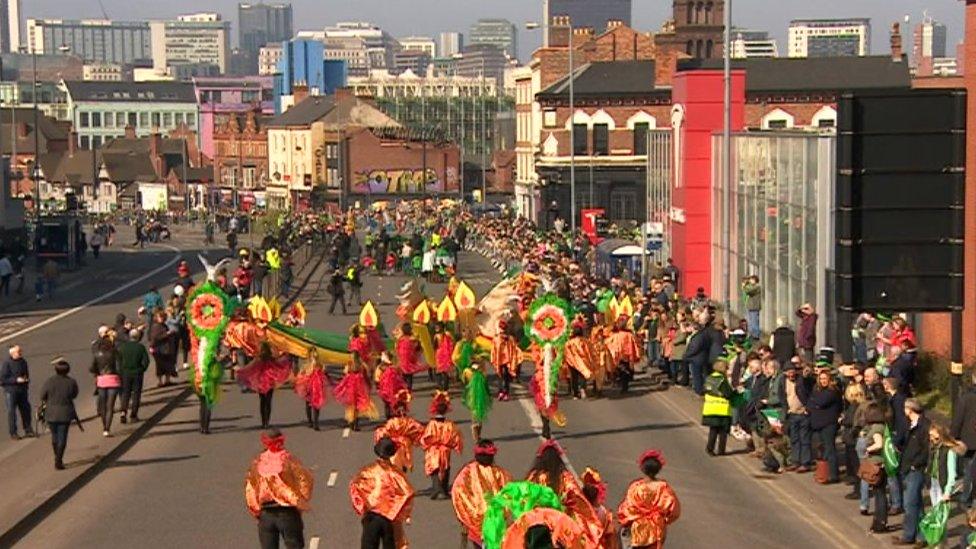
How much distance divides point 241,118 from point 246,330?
136m

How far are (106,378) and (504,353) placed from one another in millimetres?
7128

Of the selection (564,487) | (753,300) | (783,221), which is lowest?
(753,300)

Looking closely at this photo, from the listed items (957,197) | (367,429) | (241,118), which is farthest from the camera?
(241,118)

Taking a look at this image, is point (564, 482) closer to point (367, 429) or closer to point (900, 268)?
point (900, 268)

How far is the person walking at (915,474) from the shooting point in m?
19.8

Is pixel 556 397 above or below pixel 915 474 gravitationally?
below

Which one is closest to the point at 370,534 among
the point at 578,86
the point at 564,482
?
the point at 564,482

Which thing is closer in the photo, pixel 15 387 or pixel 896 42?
pixel 15 387

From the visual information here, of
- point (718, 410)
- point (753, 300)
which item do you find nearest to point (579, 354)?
point (718, 410)

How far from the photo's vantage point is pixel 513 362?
1262 inches

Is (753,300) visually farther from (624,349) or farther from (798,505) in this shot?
(798,505)

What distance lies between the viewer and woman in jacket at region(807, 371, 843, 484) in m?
23.4

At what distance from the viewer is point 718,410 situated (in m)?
25.8

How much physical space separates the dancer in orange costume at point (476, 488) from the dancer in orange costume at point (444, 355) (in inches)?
591
